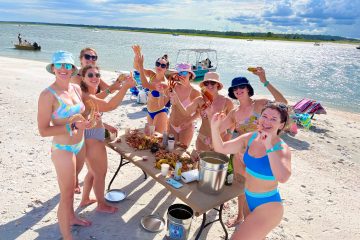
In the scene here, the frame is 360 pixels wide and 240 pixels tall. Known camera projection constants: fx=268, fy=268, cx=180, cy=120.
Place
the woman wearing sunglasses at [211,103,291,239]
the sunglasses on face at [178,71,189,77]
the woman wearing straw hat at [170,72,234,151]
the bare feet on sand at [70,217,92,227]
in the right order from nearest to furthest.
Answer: the woman wearing sunglasses at [211,103,291,239] → the bare feet on sand at [70,217,92,227] → the woman wearing straw hat at [170,72,234,151] → the sunglasses on face at [178,71,189,77]

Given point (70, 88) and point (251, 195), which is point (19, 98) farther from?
point (251, 195)

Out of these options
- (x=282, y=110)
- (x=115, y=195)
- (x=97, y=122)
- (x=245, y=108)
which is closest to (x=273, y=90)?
(x=245, y=108)

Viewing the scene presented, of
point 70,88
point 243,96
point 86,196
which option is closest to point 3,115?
point 86,196

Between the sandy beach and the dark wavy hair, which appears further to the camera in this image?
the sandy beach

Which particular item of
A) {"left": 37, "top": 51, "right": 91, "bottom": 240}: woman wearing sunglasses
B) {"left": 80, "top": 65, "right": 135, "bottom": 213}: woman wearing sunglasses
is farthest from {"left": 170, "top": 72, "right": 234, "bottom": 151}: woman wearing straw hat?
{"left": 37, "top": 51, "right": 91, "bottom": 240}: woman wearing sunglasses

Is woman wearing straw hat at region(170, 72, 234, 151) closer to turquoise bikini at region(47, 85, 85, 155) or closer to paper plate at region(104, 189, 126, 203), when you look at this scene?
paper plate at region(104, 189, 126, 203)

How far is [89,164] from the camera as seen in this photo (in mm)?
4309

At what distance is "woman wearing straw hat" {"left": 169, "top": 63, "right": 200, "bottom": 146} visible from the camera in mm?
5543

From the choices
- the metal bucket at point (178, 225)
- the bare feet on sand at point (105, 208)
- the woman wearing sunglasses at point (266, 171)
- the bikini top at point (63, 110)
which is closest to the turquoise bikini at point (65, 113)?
the bikini top at point (63, 110)

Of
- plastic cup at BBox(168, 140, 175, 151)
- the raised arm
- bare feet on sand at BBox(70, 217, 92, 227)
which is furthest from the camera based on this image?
plastic cup at BBox(168, 140, 175, 151)

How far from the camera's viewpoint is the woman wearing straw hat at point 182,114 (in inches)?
218

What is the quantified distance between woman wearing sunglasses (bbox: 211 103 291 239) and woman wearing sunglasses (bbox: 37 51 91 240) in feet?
6.14

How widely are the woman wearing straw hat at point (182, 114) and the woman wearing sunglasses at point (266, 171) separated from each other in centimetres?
235

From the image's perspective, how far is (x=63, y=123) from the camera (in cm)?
341
